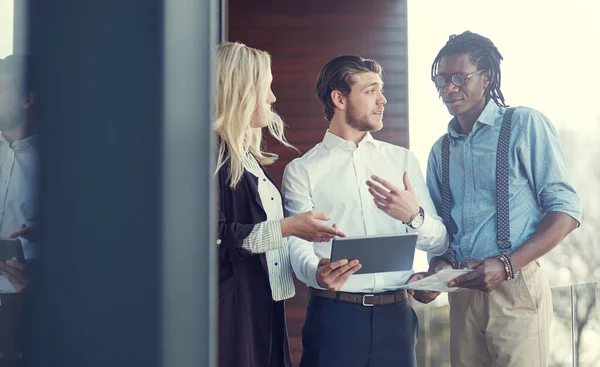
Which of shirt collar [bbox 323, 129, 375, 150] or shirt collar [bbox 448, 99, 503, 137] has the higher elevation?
shirt collar [bbox 448, 99, 503, 137]

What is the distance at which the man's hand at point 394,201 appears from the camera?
2.30 meters

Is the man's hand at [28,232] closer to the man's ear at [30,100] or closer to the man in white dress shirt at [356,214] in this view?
the man's ear at [30,100]

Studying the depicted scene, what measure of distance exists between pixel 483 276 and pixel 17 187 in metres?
2.25

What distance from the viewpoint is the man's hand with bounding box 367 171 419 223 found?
2301 millimetres

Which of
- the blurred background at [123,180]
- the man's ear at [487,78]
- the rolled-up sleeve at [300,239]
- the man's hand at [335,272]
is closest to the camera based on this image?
the blurred background at [123,180]

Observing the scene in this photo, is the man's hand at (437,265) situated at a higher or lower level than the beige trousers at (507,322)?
higher

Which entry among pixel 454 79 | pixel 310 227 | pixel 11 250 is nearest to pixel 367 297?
pixel 310 227

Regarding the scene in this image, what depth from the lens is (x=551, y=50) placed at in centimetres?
275

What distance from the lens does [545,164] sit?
7.84ft

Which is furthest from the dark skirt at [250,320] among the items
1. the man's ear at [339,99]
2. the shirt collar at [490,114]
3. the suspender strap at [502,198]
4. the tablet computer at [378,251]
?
the shirt collar at [490,114]

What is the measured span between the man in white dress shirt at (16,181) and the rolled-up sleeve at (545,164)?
2247 mm

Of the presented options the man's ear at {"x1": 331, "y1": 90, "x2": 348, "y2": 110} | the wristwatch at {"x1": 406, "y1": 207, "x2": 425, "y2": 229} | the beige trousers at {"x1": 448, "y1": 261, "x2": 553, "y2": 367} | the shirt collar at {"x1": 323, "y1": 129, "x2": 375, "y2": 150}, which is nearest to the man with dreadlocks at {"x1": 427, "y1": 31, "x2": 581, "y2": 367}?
the beige trousers at {"x1": 448, "y1": 261, "x2": 553, "y2": 367}

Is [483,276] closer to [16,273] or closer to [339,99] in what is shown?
[339,99]

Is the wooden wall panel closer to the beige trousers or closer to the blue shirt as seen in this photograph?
the blue shirt
